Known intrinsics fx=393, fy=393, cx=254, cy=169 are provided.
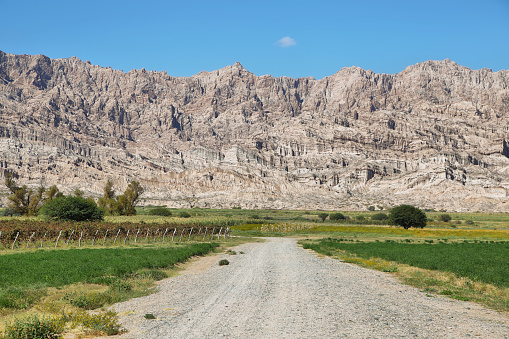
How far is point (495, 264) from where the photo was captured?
27969 mm

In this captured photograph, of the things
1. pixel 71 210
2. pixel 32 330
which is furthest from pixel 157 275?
pixel 71 210

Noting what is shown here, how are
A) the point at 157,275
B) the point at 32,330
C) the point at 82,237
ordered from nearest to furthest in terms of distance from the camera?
the point at 32,330 < the point at 157,275 < the point at 82,237

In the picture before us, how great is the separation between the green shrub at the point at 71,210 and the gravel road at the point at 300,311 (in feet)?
191

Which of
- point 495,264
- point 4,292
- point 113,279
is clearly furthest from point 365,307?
point 495,264

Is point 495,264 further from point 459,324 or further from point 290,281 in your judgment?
point 459,324

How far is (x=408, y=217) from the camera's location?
104188mm

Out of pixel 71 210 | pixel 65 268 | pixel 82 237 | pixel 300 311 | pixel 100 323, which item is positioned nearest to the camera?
pixel 100 323

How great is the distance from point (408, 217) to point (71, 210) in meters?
81.3

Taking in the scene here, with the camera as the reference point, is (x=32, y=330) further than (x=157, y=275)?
No

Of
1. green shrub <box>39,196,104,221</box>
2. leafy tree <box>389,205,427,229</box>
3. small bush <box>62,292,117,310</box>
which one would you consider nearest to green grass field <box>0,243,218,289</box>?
small bush <box>62,292,117,310</box>

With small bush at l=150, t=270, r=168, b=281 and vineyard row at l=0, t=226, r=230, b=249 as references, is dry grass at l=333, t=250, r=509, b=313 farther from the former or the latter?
vineyard row at l=0, t=226, r=230, b=249

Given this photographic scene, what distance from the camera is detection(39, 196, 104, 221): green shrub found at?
7388cm

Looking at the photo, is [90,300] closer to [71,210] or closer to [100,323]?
[100,323]

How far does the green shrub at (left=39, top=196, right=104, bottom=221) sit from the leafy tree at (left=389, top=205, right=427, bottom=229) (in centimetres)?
7530
